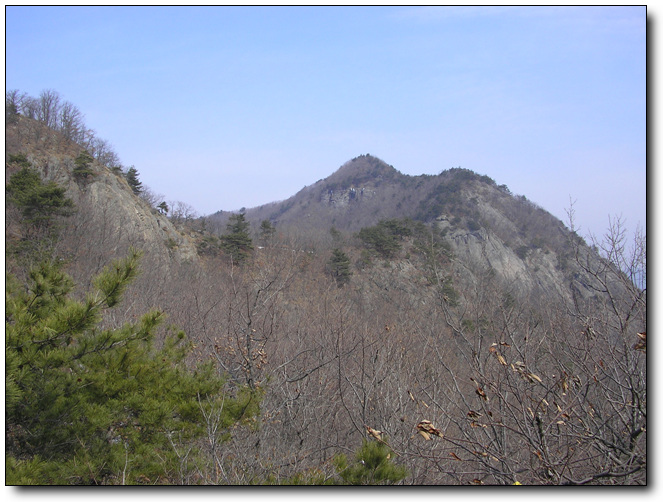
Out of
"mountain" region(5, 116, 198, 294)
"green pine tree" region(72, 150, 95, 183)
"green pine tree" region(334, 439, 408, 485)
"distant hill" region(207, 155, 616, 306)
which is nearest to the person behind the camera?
"green pine tree" region(334, 439, 408, 485)

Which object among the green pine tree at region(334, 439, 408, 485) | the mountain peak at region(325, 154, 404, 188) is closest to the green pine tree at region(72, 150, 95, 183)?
the green pine tree at region(334, 439, 408, 485)

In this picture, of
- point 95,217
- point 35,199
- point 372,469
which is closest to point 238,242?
point 95,217

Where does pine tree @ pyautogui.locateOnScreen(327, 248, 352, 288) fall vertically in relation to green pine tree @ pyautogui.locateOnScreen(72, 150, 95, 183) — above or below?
below

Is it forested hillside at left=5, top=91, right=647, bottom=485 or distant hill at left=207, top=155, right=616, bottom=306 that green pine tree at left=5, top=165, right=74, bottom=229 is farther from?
distant hill at left=207, top=155, right=616, bottom=306

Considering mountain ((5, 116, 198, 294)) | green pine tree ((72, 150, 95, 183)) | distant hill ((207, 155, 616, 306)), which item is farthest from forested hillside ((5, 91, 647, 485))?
green pine tree ((72, 150, 95, 183))

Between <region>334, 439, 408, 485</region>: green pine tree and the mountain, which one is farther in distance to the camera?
the mountain

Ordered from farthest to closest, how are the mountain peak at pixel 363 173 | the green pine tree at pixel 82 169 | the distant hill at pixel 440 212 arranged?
1. the mountain peak at pixel 363 173
2. the distant hill at pixel 440 212
3. the green pine tree at pixel 82 169

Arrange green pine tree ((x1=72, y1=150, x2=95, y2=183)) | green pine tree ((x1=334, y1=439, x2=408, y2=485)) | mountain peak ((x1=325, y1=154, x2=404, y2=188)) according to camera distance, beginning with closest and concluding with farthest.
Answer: green pine tree ((x1=334, y1=439, x2=408, y2=485)) < green pine tree ((x1=72, y1=150, x2=95, y2=183)) < mountain peak ((x1=325, y1=154, x2=404, y2=188))

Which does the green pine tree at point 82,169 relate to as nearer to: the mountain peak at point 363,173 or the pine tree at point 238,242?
the pine tree at point 238,242

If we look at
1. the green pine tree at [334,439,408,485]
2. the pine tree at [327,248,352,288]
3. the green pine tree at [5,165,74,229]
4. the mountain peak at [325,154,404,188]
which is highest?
the mountain peak at [325,154,404,188]

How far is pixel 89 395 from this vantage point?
3941 mm

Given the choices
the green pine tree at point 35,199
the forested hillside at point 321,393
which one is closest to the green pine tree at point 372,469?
the forested hillside at point 321,393

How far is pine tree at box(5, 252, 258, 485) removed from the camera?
3.49 m

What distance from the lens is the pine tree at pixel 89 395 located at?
11.5 ft
